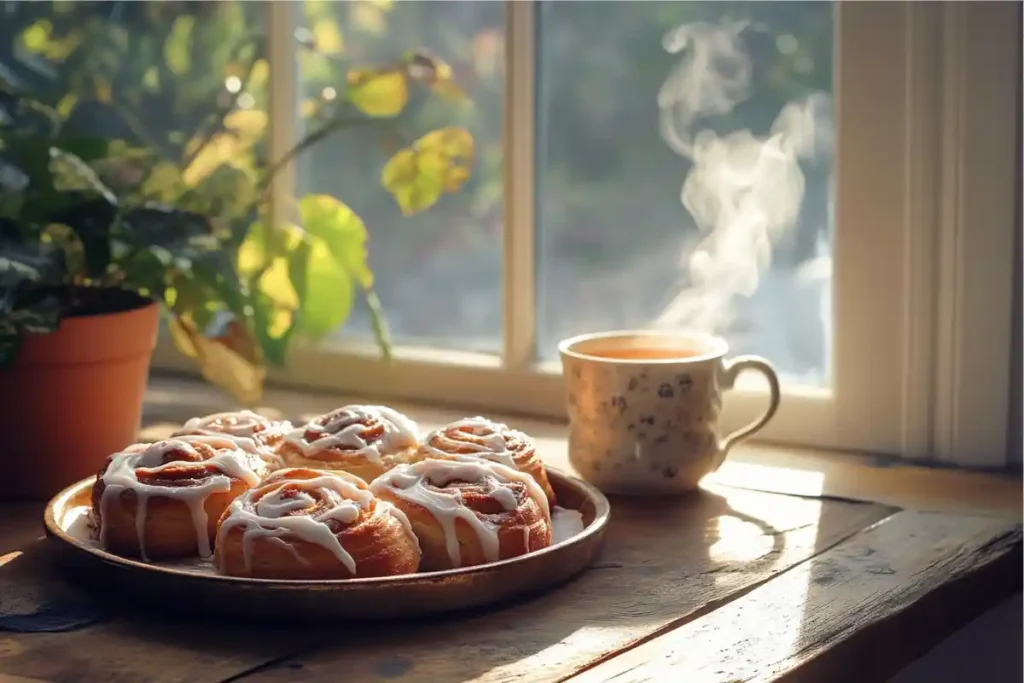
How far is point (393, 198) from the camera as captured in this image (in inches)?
59.2

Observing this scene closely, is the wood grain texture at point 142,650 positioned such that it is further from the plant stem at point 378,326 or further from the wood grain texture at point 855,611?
the plant stem at point 378,326

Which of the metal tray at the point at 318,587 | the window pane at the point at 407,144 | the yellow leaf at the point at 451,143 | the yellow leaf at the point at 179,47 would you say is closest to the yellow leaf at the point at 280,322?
the window pane at the point at 407,144

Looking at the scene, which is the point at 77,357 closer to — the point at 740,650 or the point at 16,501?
the point at 16,501

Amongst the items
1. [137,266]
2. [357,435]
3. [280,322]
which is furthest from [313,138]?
[357,435]

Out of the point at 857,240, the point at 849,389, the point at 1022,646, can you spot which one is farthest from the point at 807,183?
the point at 1022,646

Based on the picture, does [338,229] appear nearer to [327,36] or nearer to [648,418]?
[327,36]

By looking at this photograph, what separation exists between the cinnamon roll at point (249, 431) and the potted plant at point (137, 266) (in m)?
0.13

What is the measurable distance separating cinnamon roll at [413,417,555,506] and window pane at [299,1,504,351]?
1.49ft

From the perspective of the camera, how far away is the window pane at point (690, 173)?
1.28 metres

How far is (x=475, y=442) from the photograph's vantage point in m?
0.98

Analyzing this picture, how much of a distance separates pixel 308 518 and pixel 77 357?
0.36 m

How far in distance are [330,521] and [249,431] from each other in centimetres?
21

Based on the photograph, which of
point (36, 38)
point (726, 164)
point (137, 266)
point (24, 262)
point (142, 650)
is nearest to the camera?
point (142, 650)

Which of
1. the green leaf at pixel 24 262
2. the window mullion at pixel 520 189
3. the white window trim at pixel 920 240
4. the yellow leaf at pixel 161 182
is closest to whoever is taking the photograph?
the green leaf at pixel 24 262
